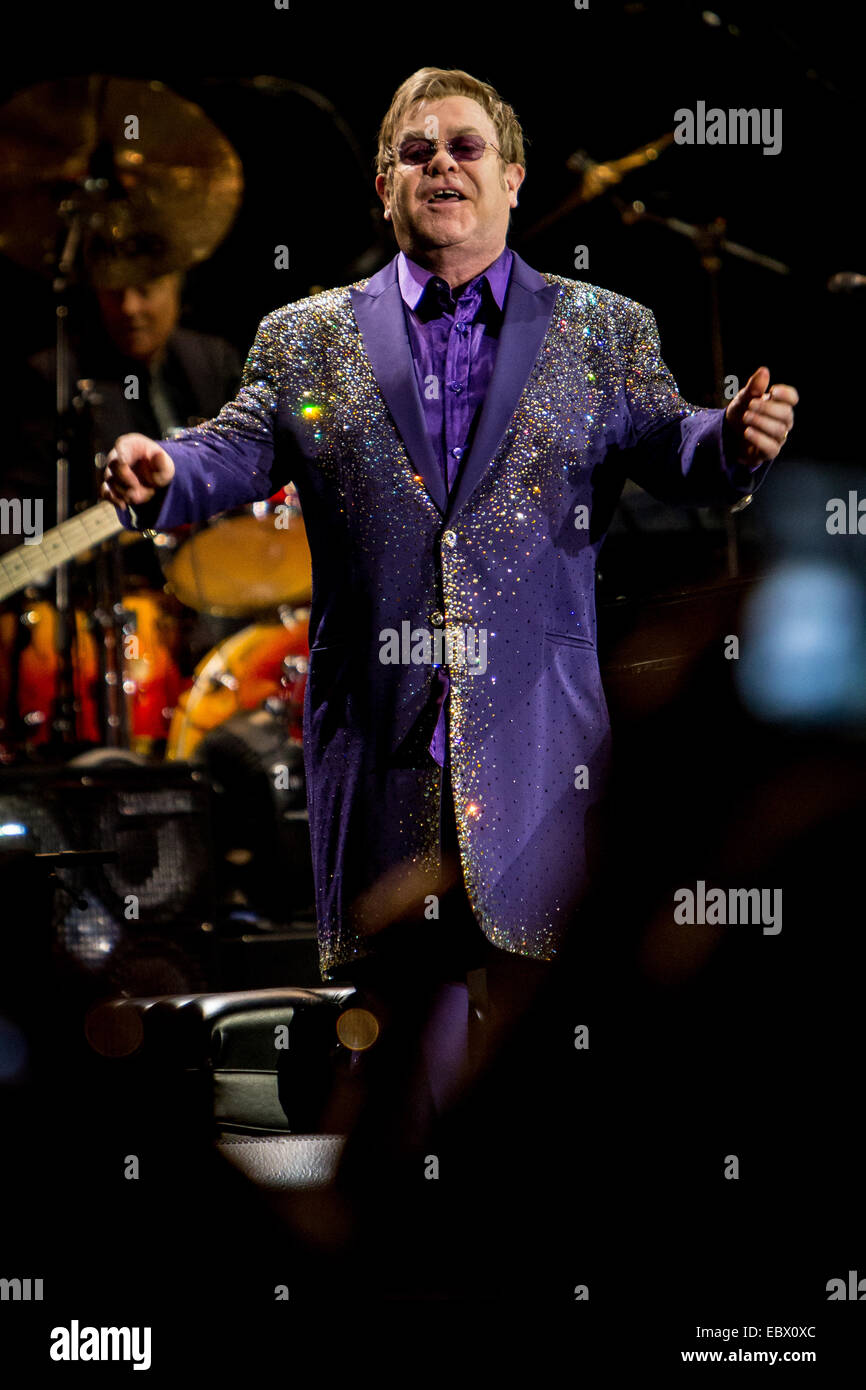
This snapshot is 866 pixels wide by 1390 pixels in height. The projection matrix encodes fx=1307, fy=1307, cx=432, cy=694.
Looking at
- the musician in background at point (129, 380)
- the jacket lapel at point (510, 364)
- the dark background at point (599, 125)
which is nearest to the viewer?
the jacket lapel at point (510, 364)

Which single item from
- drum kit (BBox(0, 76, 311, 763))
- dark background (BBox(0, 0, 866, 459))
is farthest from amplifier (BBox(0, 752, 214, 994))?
dark background (BBox(0, 0, 866, 459))

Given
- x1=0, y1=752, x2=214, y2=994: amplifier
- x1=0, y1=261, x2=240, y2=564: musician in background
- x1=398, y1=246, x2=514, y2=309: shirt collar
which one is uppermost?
x1=0, y1=261, x2=240, y2=564: musician in background

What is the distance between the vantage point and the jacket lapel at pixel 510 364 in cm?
200

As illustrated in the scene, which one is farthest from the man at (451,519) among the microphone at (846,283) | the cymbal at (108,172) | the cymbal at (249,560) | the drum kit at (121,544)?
the cymbal at (108,172)

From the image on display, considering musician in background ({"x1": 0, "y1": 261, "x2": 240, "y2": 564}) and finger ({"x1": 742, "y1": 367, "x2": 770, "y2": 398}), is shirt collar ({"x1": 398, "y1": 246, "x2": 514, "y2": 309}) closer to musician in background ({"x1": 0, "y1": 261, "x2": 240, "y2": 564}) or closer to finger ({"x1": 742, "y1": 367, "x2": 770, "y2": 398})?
finger ({"x1": 742, "y1": 367, "x2": 770, "y2": 398})

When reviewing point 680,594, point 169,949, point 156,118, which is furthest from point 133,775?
point 156,118

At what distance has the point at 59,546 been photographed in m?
4.68

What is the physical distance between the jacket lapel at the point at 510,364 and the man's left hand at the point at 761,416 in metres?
0.34

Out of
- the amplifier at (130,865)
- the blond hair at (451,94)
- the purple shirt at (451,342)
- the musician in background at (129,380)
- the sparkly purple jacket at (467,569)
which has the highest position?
the musician in background at (129,380)

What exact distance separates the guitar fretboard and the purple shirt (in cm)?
274

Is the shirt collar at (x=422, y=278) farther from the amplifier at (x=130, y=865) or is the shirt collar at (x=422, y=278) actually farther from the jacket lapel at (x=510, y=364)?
the amplifier at (x=130, y=865)

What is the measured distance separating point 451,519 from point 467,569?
0.08 m

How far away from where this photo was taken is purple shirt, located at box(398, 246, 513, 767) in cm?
208
